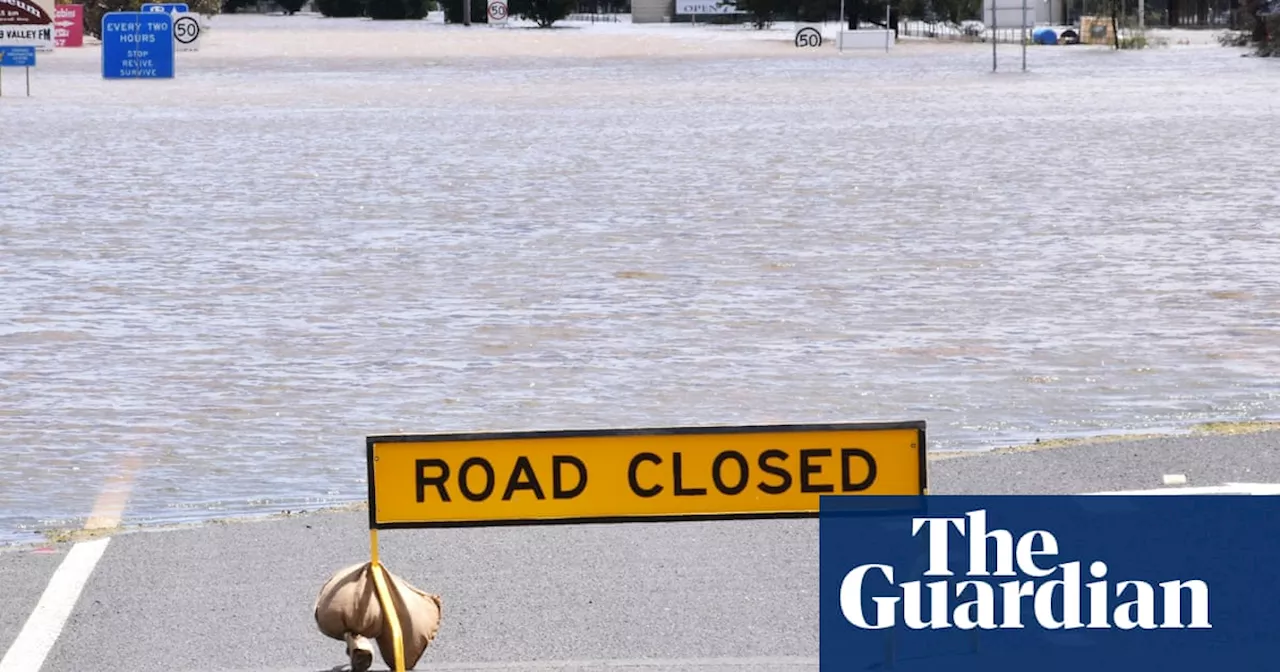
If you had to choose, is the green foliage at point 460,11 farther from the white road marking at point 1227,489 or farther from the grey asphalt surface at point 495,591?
the grey asphalt surface at point 495,591

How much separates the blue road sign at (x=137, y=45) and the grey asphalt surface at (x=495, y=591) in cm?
4655

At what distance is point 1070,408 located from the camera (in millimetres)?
11406

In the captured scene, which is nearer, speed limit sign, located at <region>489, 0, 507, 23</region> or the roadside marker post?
the roadside marker post

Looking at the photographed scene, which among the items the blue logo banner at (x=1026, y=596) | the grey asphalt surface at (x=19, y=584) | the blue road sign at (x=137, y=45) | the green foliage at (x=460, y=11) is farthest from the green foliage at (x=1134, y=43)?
the grey asphalt surface at (x=19, y=584)

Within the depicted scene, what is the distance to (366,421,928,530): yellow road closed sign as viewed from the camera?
6301 millimetres

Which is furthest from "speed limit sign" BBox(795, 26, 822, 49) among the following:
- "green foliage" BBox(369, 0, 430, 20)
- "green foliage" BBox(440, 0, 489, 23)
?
"green foliage" BBox(369, 0, 430, 20)

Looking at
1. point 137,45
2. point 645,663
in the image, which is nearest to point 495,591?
point 645,663

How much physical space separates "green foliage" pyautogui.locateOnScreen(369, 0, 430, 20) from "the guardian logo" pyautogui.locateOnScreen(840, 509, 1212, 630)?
137 metres

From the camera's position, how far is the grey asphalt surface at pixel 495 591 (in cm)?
697

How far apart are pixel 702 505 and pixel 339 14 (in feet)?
516

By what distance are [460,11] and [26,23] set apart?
82612mm

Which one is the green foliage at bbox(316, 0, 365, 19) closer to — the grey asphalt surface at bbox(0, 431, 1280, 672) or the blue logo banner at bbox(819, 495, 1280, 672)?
the grey asphalt surface at bbox(0, 431, 1280, 672)

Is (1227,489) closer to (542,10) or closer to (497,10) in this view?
(497,10)

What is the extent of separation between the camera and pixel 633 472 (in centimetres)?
634
